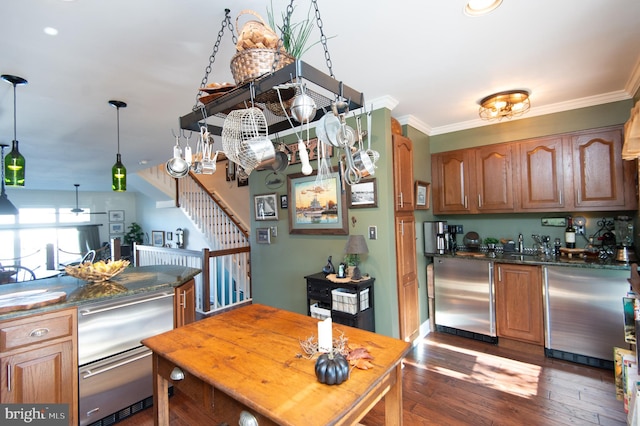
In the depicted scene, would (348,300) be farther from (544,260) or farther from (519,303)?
(544,260)

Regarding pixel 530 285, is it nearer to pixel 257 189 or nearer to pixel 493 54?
pixel 493 54

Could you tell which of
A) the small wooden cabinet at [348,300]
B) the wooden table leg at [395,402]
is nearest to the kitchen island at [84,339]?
the small wooden cabinet at [348,300]

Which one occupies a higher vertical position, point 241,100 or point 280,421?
point 241,100

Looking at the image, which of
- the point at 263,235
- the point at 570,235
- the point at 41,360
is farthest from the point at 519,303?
the point at 41,360

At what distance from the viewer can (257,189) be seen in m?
4.04

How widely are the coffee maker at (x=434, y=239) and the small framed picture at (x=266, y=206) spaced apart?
1876mm

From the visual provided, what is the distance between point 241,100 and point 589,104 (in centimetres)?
351

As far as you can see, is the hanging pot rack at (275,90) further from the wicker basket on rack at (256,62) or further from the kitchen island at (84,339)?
the kitchen island at (84,339)

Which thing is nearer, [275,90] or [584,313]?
[275,90]

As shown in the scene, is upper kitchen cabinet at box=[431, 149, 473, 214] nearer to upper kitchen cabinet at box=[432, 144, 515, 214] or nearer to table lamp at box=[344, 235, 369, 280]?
upper kitchen cabinet at box=[432, 144, 515, 214]

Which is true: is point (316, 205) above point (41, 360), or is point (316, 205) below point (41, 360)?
above

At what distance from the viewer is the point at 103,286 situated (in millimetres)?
2303

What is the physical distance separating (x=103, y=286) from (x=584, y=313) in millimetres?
4096

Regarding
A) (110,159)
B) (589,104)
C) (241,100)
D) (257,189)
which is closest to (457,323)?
(589,104)
